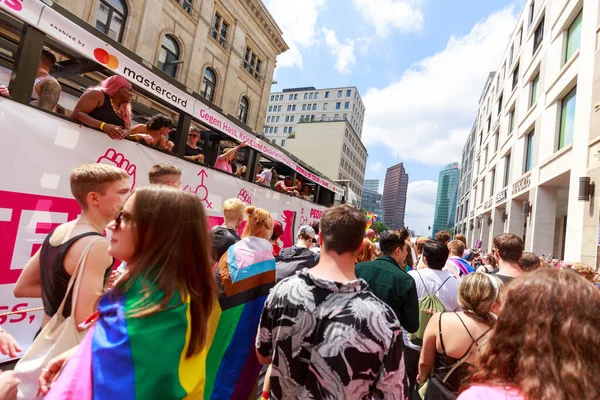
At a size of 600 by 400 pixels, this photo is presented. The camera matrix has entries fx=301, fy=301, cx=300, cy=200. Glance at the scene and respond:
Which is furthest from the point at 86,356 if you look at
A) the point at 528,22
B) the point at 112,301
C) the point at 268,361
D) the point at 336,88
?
the point at 336,88

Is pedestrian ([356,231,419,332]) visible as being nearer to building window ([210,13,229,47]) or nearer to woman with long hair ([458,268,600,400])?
woman with long hair ([458,268,600,400])

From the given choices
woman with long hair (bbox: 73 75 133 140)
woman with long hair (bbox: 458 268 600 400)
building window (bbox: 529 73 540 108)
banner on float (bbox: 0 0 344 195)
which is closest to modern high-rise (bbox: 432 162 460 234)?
building window (bbox: 529 73 540 108)

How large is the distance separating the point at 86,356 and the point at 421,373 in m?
2.41

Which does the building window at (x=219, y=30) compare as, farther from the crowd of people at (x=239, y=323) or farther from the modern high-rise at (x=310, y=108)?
the modern high-rise at (x=310, y=108)

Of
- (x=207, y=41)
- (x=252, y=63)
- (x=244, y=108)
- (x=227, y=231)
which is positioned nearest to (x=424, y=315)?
(x=227, y=231)

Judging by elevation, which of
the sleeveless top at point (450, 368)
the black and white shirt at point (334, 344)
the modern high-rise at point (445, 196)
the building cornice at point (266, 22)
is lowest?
the sleeveless top at point (450, 368)

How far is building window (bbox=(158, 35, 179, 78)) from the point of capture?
16375 millimetres

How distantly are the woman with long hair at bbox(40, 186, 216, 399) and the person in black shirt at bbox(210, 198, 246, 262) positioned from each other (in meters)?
1.68

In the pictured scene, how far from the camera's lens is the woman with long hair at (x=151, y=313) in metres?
1.11

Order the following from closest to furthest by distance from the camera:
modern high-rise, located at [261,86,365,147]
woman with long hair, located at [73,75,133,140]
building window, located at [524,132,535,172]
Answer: woman with long hair, located at [73,75,133,140] < building window, located at [524,132,535,172] < modern high-rise, located at [261,86,365,147]

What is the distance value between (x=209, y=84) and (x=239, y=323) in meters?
20.2

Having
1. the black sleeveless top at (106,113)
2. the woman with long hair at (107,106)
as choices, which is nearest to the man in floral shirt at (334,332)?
the woman with long hair at (107,106)

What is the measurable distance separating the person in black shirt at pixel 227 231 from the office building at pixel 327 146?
60.1 metres

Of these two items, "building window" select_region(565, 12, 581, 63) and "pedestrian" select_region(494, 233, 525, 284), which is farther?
"building window" select_region(565, 12, 581, 63)
